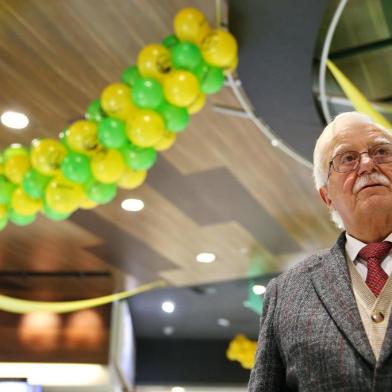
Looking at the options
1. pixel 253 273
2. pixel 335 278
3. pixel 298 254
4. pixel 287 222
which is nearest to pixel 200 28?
pixel 335 278

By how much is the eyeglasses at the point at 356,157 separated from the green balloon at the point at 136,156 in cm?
203

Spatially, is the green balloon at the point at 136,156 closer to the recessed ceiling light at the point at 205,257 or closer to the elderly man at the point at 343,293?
the elderly man at the point at 343,293

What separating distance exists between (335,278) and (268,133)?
3.06 m

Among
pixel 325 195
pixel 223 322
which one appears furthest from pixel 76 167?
pixel 223 322

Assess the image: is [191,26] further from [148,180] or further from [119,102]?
[148,180]

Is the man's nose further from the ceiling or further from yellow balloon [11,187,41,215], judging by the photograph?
yellow balloon [11,187,41,215]

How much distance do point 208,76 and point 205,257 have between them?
4079 mm

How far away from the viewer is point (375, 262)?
117 centimetres

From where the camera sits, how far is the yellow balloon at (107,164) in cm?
321

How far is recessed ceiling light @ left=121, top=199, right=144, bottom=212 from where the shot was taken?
538 centimetres

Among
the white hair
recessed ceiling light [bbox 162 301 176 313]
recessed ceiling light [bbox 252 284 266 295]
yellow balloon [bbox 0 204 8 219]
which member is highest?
recessed ceiling light [bbox 162 301 176 313]

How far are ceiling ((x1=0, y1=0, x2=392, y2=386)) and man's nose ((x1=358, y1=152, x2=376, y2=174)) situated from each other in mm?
2078

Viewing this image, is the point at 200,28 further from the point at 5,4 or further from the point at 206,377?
the point at 206,377

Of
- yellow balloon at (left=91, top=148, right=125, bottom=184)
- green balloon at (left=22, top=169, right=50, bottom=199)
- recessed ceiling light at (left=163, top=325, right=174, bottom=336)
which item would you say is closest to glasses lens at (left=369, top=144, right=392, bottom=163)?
yellow balloon at (left=91, top=148, right=125, bottom=184)
